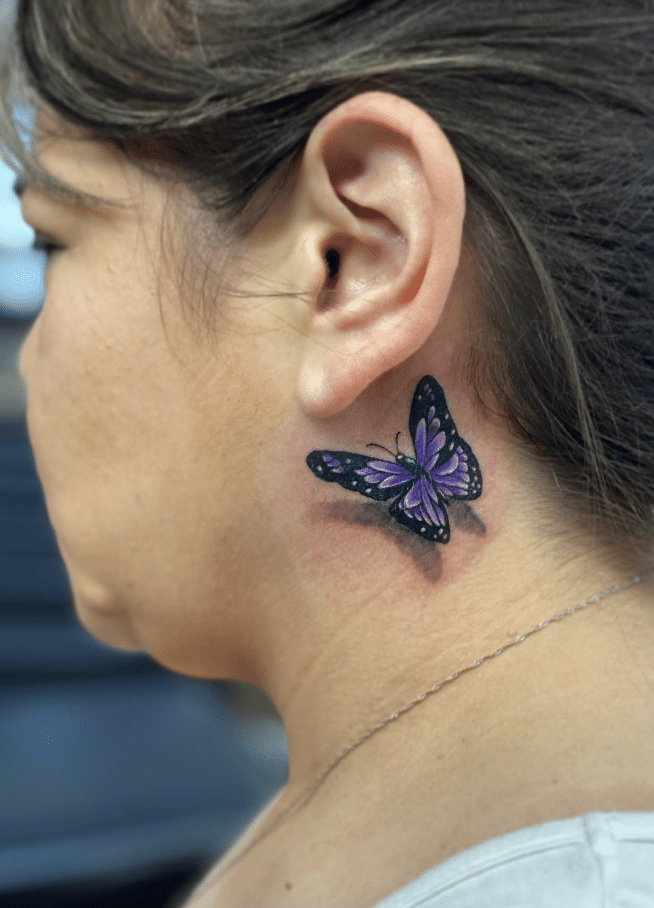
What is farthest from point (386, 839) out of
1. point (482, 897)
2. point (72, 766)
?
point (72, 766)

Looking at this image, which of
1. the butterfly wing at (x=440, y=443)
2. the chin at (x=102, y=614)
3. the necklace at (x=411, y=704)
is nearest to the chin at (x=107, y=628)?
the chin at (x=102, y=614)

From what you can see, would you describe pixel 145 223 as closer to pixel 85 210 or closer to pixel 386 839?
pixel 85 210

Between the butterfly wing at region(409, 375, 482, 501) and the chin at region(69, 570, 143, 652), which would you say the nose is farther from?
the butterfly wing at region(409, 375, 482, 501)

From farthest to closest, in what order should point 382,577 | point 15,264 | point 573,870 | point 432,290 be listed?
point 15,264 < point 382,577 < point 432,290 < point 573,870

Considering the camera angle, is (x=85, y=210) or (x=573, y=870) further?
(x=85, y=210)

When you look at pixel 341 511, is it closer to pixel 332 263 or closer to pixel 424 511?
pixel 424 511

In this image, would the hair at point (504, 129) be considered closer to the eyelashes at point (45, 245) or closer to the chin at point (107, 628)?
the eyelashes at point (45, 245)
